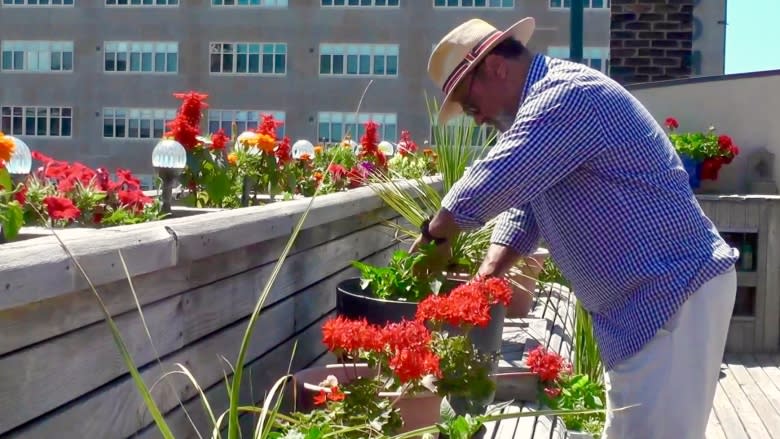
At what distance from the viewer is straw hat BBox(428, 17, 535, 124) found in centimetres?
266

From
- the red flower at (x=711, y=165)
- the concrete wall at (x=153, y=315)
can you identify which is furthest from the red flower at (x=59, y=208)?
the red flower at (x=711, y=165)

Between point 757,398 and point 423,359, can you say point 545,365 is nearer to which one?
point 423,359

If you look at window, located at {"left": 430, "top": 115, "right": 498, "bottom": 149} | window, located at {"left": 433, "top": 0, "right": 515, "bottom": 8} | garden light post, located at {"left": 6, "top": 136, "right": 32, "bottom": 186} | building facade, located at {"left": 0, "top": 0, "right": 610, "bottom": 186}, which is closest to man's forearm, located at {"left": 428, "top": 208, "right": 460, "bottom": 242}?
garden light post, located at {"left": 6, "top": 136, "right": 32, "bottom": 186}

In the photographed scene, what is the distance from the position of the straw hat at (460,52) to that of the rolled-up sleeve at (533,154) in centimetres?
25

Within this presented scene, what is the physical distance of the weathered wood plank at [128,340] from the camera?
5.80 ft

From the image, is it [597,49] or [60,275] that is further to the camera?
[597,49]

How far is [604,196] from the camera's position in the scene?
8.26 feet

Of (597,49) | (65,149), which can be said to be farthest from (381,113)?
(65,149)

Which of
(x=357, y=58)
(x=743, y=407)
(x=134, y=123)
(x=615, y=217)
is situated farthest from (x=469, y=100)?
(x=134, y=123)

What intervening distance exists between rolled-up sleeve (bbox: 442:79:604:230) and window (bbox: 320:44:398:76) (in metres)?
40.1

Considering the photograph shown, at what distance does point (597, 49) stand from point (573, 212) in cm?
4042

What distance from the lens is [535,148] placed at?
2.38 m

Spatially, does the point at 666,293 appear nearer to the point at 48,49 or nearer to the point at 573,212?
the point at 573,212

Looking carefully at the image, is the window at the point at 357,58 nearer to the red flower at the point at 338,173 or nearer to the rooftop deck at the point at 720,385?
the rooftop deck at the point at 720,385
